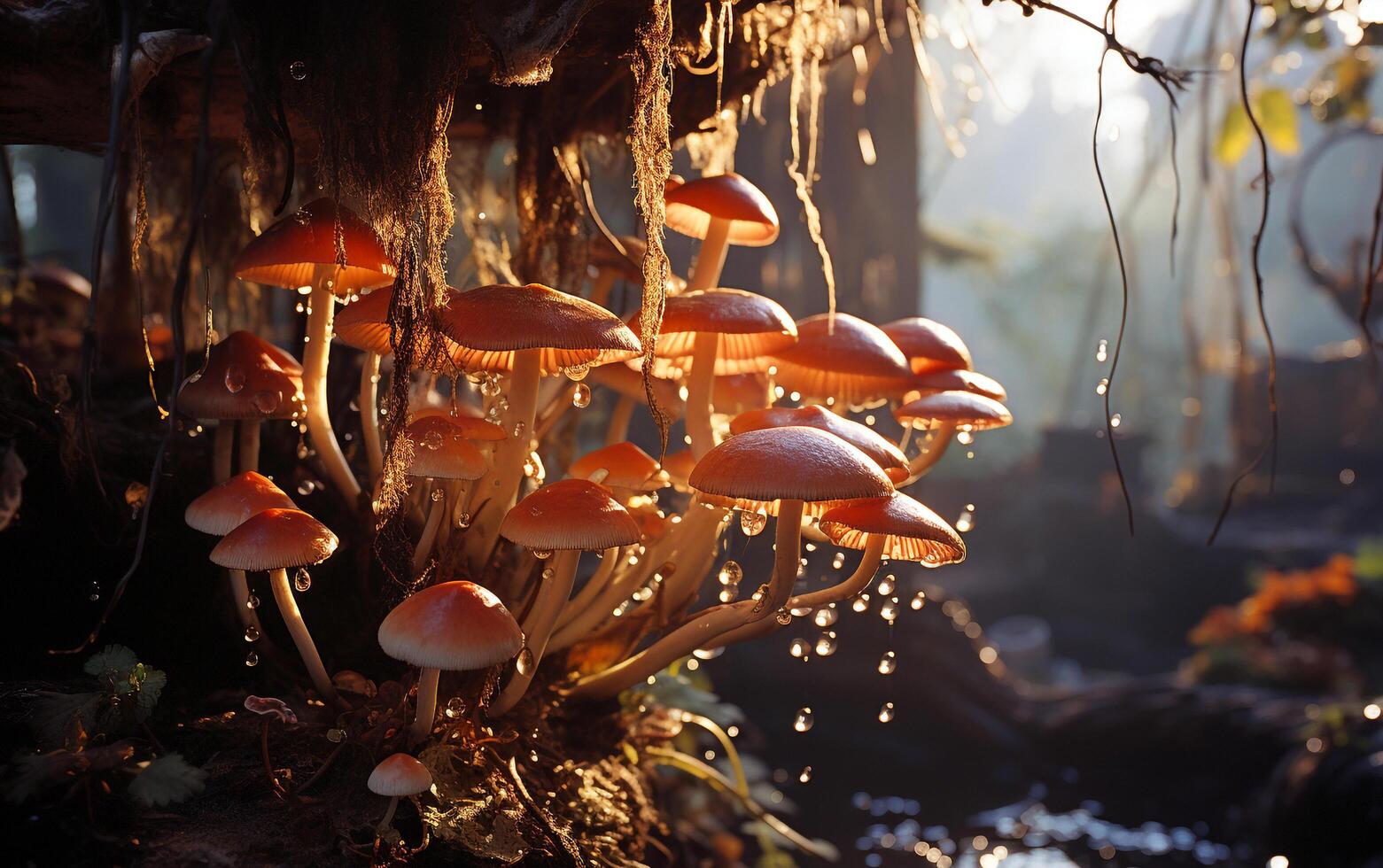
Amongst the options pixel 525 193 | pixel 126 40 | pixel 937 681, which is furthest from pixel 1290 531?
pixel 126 40

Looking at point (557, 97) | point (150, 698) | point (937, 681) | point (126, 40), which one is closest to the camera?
point (126, 40)

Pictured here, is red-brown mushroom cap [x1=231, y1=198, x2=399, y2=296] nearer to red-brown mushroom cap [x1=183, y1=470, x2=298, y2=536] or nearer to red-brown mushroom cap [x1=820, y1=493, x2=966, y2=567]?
red-brown mushroom cap [x1=183, y1=470, x2=298, y2=536]

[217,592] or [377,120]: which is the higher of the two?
[377,120]

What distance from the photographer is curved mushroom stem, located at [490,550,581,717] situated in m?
1.85

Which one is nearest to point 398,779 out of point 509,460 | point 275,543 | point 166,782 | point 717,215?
point 166,782

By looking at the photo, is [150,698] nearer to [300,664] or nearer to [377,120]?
[300,664]

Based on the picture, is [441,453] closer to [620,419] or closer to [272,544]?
[272,544]

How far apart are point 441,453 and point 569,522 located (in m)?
0.31

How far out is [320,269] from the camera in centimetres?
192

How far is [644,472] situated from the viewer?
78.7 inches

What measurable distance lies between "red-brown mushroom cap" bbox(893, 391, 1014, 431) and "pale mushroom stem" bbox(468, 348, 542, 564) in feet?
2.84

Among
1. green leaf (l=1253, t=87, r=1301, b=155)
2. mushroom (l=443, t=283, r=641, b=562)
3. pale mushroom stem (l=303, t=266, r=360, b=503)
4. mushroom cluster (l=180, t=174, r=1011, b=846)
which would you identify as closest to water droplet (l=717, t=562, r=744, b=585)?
mushroom cluster (l=180, t=174, r=1011, b=846)

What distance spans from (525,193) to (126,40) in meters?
1.14

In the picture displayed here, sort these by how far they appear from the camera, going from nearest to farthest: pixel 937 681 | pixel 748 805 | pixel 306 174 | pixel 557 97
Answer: pixel 557 97, pixel 306 174, pixel 748 805, pixel 937 681
